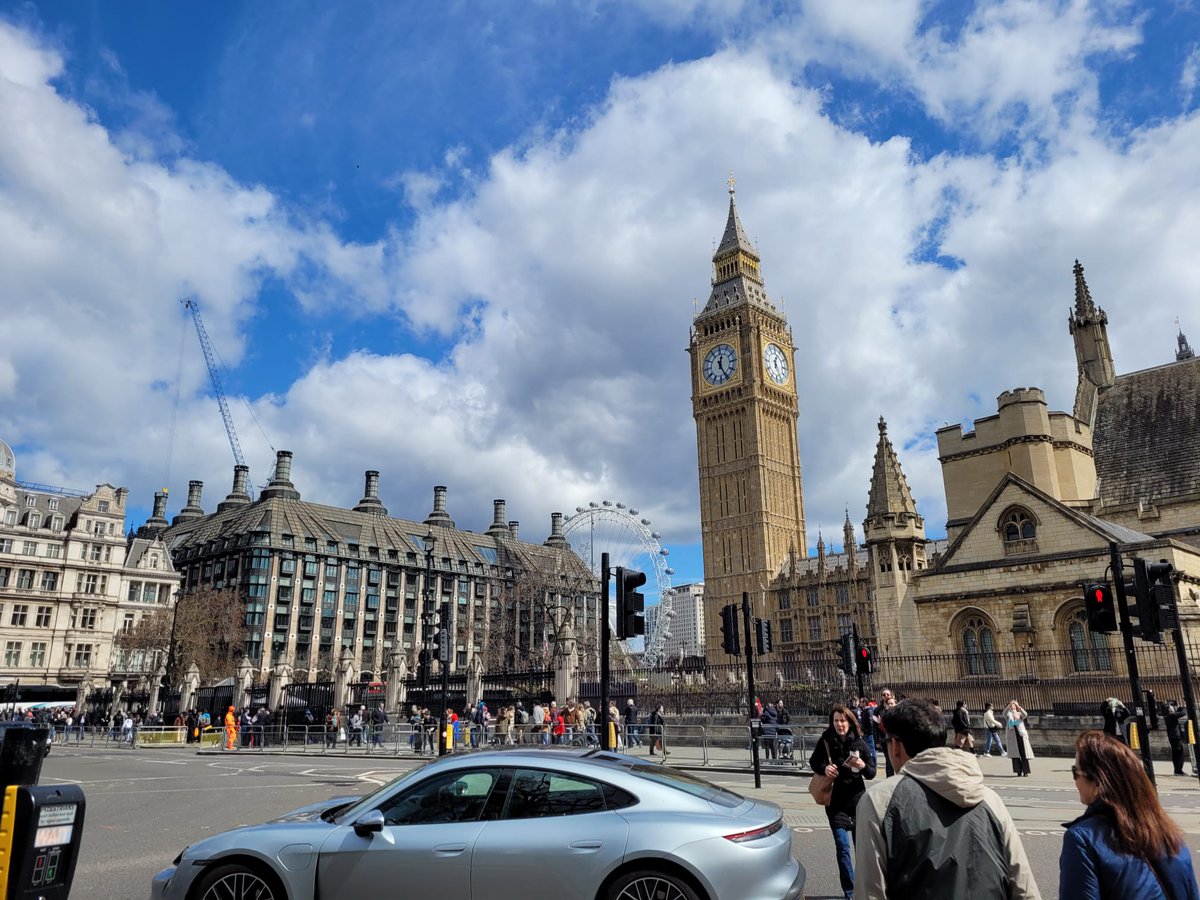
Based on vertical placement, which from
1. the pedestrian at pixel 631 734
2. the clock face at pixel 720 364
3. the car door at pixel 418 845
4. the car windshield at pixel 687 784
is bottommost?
the pedestrian at pixel 631 734

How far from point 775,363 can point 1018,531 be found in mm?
68454

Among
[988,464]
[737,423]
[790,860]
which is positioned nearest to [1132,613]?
[790,860]

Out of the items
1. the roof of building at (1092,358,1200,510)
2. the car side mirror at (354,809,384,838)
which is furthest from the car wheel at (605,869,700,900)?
the roof of building at (1092,358,1200,510)

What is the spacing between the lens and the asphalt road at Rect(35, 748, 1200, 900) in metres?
8.98

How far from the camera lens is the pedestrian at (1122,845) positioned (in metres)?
3.22

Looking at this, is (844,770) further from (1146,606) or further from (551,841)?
(1146,606)

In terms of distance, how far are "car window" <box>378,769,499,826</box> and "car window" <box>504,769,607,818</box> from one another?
0.71ft

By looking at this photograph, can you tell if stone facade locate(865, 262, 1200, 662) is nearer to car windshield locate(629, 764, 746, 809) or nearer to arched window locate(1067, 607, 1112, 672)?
arched window locate(1067, 607, 1112, 672)

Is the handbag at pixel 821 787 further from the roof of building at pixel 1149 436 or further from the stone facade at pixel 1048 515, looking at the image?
the roof of building at pixel 1149 436

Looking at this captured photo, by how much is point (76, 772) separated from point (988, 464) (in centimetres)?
3762

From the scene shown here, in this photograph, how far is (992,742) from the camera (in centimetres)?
2320

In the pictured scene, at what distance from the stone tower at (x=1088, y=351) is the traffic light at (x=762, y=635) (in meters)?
28.2

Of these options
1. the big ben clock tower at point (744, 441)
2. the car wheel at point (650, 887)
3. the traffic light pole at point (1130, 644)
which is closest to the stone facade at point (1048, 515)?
the traffic light pole at point (1130, 644)

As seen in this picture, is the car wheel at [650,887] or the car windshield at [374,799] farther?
the car windshield at [374,799]
